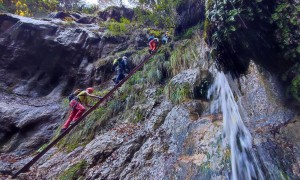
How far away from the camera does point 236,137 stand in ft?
18.4

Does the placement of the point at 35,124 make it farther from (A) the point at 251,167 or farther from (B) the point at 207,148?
(A) the point at 251,167

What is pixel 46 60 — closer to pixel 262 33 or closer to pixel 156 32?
pixel 156 32

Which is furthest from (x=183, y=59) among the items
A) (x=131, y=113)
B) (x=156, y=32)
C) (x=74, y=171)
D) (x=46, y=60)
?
(x=46, y=60)

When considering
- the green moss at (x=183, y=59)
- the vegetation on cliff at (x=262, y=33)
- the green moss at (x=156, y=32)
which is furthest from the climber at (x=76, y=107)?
the green moss at (x=156, y=32)

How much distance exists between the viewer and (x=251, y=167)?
5012 millimetres

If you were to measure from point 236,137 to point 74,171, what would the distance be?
3.94 metres

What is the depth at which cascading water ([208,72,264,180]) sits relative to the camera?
197 inches

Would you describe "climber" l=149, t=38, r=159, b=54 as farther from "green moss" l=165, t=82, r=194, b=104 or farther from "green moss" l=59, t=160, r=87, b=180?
"green moss" l=59, t=160, r=87, b=180

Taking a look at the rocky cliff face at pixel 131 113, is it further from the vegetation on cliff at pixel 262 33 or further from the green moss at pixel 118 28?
the green moss at pixel 118 28

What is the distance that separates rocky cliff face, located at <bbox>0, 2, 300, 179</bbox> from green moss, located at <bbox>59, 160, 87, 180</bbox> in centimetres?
2

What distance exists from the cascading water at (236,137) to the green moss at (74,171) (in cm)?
352

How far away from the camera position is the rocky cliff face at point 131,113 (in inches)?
213

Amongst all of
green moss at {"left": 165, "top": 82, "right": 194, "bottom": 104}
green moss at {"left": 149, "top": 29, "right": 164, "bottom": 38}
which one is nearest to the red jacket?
green moss at {"left": 149, "top": 29, "right": 164, "bottom": 38}

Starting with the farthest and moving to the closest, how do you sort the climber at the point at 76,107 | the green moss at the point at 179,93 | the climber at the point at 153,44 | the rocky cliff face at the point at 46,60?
the rocky cliff face at the point at 46,60, the climber at the point at 153,44, the climber at the point at 76,107, the green moss at the point at 179,93
